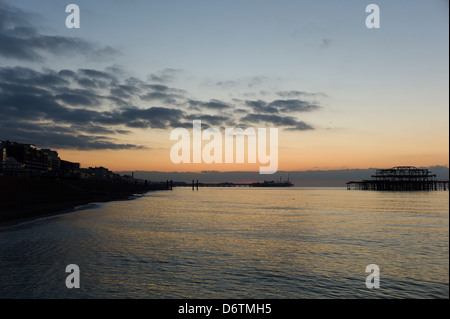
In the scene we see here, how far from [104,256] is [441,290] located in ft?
69.0

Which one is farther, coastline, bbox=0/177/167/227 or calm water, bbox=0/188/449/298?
coastline, bbox=0/177/167/227

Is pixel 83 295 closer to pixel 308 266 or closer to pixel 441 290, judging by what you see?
pixel 308 266

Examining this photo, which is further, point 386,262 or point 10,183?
point 10,183

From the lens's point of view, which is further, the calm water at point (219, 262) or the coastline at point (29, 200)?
the coastline at point (29, 200)

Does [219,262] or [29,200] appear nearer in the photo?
[219,262]

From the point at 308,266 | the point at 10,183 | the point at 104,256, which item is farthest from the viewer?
the point at 10,183

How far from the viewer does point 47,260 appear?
22.8 metres

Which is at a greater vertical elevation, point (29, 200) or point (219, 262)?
point (29, 200)

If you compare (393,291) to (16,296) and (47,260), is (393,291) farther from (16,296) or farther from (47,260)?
(47,260)

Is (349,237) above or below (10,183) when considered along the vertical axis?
below
